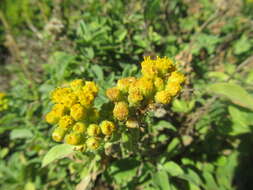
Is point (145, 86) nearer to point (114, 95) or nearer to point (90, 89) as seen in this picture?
point (114, 95)

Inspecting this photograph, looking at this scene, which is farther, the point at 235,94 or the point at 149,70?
the point at 235,94

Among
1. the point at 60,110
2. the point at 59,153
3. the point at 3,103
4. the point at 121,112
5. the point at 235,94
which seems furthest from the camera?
the point at 3,103

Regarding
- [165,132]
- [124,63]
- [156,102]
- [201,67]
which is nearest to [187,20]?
[201,67]

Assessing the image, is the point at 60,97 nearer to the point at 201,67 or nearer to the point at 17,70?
the point at 201,67

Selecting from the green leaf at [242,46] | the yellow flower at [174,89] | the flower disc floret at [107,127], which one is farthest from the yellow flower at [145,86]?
the green leaf at [242,46]

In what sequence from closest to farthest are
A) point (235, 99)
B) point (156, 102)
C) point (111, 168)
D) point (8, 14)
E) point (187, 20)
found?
point (156, 102)
point (235, 99)
point (111, 168)
point (187, 20)
point (8, 14)

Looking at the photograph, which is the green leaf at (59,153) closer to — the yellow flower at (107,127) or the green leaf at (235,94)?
the yellow flower at (107,127)

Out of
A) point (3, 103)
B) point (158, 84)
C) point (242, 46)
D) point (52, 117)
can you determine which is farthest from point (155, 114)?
point (242, 46)

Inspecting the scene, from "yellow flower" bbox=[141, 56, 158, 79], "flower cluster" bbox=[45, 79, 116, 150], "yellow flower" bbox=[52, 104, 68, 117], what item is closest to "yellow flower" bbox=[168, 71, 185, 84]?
"yellow flower" bbox=[141, 56, 158, 79]
